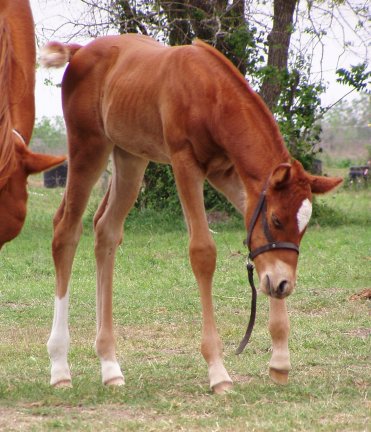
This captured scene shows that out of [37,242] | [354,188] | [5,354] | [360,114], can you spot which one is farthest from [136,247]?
[360,114]

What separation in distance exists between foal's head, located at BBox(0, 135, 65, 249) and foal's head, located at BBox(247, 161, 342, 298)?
1.05 meters

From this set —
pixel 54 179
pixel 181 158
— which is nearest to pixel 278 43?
pixel 54 179

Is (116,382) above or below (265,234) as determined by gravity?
below

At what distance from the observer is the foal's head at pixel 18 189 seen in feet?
15.2

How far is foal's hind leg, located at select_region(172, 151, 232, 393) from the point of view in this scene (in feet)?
16.2

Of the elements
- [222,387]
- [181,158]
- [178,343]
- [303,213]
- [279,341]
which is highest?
[181,158]

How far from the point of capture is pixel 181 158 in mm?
5066

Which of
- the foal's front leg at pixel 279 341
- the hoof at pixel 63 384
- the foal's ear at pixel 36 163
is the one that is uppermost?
the foal's ear at pixel 36 163

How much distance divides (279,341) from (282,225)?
2.26ft

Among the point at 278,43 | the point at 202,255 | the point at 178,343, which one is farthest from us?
the point at 278,43

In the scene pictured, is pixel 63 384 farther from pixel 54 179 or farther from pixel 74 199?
pixel 54 179

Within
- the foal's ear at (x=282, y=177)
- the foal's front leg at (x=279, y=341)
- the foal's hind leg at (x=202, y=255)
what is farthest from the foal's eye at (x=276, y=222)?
the foal's front leg at (x=279, y=341)

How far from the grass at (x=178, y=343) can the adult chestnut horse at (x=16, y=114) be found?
958 mm

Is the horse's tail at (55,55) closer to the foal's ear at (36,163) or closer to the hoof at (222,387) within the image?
the foal's ear at (36,163)
